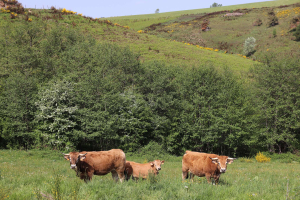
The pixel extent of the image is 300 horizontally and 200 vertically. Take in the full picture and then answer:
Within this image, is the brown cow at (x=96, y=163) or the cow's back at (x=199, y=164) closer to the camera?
the brown cow at (x=96, y=163)

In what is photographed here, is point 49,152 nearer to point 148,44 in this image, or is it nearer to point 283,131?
point 283,131

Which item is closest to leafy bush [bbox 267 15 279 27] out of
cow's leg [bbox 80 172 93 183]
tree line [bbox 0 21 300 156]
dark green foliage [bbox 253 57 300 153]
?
dark green foliage [bbox 253 57 300 153]

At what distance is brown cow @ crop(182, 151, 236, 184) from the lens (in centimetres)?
981

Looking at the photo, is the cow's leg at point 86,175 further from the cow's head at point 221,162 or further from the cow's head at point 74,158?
the cow's head at point 221,162

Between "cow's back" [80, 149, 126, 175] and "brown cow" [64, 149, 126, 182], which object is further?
"cow's back" [80, 149, 126, 175]

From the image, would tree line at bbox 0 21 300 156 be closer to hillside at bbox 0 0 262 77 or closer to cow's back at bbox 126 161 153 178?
cow's back at bbox 126 161 153 178

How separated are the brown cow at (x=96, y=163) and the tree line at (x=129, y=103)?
16.0 m

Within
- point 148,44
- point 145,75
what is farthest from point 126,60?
point 148,44

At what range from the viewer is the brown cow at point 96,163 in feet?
30.8

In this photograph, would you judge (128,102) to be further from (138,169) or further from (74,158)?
(74,158)

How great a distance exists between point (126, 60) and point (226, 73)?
51.8 feet

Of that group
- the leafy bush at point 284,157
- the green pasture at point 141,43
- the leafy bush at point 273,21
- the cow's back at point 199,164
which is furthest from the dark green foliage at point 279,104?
the leafy bush at point 273,21

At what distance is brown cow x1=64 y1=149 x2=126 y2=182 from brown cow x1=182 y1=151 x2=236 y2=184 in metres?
3.38

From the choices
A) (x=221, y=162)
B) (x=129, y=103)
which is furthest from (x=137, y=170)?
(x=129, y=103)
